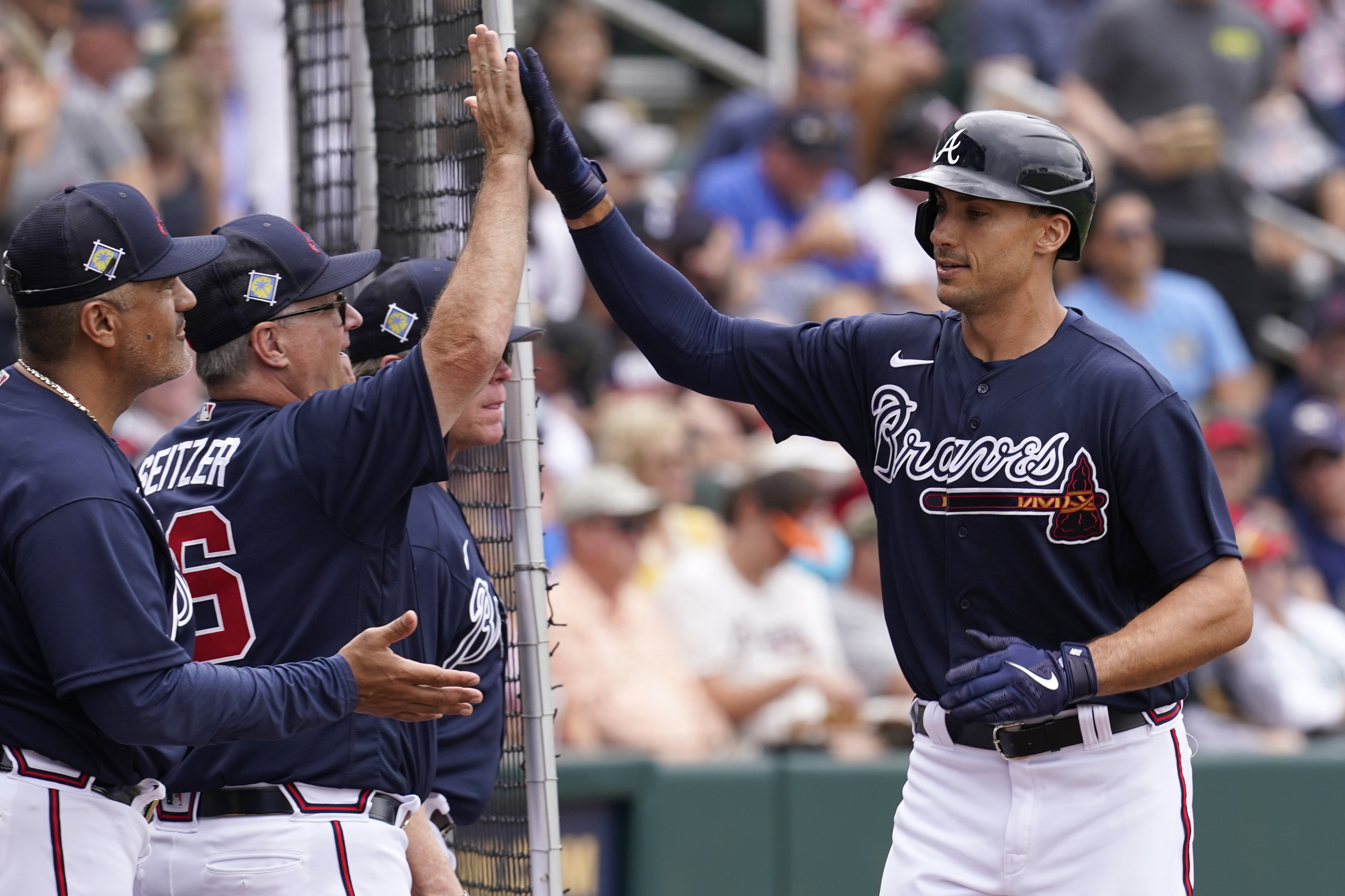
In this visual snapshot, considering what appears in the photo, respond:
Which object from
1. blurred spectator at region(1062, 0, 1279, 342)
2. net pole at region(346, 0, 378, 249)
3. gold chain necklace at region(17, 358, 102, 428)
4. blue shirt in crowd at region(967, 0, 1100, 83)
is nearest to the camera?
gold chain necklace at region(17, 358, 102, 428)

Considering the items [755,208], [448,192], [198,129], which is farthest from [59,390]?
[755,208]

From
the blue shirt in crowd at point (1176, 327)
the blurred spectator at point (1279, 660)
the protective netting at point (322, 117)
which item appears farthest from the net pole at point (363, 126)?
the blue shirt in crowd at point (1176, 327)

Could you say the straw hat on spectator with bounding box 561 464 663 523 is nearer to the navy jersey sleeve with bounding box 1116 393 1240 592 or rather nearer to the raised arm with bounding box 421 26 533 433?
the raised arm with bounding box 421 26 533 433

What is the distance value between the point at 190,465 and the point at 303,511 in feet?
0.91

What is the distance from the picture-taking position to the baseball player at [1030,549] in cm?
335

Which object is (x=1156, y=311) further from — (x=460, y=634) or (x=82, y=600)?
(x=82, y=600)

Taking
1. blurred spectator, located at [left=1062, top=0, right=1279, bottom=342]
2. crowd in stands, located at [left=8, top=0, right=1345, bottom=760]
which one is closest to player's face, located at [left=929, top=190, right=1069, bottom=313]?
crowd in stands, located at [left=8, top=0, right=1345, bottom=760]

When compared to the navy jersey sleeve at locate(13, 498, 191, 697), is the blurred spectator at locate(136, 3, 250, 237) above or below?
above

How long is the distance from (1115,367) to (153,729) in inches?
75.5

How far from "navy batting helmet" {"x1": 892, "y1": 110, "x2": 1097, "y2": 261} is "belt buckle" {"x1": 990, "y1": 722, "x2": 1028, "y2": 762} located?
97cm

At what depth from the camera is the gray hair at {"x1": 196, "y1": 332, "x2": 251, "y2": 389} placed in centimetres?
331

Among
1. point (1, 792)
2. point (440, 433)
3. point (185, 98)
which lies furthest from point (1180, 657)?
point (185, 98)

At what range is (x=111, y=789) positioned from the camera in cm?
295

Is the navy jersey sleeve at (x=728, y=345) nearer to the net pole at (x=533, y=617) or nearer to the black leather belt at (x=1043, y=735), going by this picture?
the net pole at (x=533, y=617)
